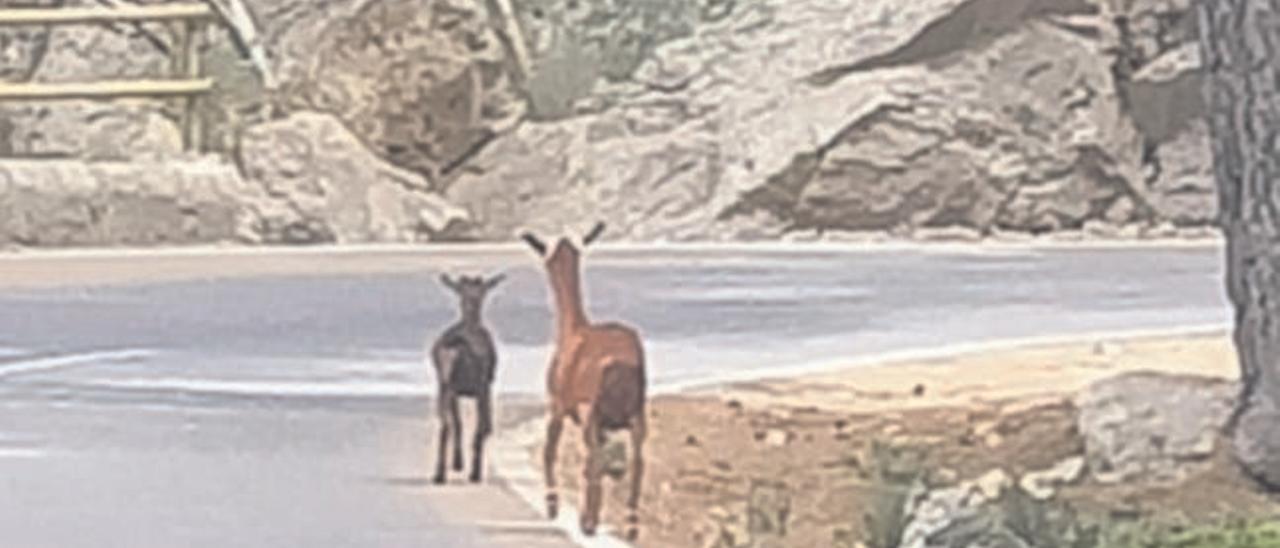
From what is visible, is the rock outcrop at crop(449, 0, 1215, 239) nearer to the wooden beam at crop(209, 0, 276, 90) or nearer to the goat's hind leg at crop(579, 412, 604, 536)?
the wooden beam at crop(209, 0, 276, 90)

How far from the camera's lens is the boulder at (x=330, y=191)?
23.9 ft

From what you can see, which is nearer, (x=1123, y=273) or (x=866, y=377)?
(x=866, y=377)

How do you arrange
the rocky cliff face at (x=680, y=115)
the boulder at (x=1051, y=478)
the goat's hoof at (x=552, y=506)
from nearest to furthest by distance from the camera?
→ the goat's hoof at (x=552, y=506), the boulder at (x=1051, y=478), the rocky cliff face at (x=680, y=115)

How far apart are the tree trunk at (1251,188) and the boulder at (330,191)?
381cm

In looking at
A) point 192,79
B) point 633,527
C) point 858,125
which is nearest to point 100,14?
point 192,79

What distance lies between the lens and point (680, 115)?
771cm

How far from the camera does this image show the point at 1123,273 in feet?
20.8

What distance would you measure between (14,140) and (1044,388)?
3907 millimetres

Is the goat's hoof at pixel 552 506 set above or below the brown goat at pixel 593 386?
below

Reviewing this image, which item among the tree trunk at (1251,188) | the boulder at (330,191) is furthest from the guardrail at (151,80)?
the tree trunk at (1251,188)

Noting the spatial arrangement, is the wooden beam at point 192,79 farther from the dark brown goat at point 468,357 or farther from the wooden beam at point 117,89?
the dark brown goat at point 468,357

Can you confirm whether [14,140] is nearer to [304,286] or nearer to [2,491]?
[304,286]

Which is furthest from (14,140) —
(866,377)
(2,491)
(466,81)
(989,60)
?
(2,491)

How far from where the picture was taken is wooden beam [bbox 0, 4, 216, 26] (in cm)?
768
